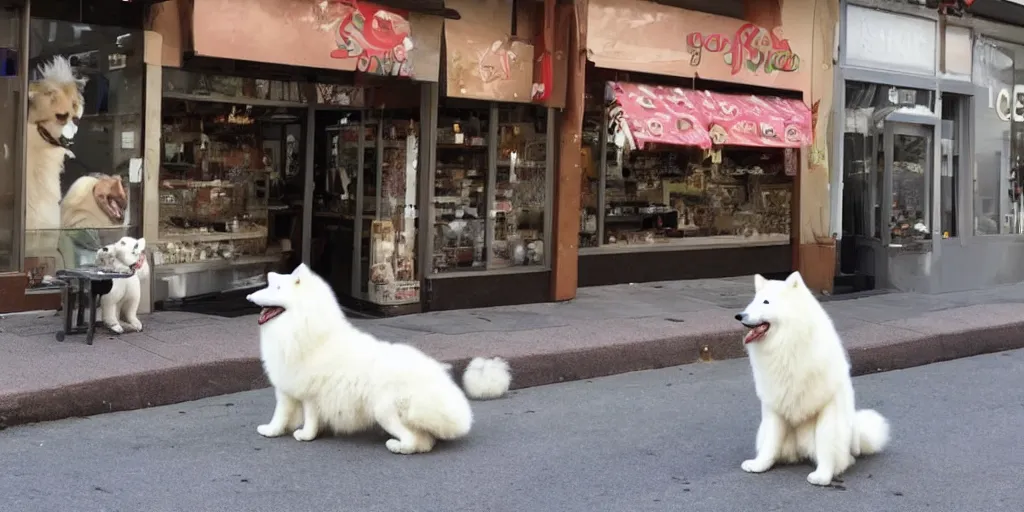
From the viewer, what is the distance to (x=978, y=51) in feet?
54.9

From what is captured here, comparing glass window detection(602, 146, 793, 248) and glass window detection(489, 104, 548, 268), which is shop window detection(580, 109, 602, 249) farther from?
glass window detection(489, 104, 548, 268)

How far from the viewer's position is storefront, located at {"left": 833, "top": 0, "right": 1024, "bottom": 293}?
14969 mm

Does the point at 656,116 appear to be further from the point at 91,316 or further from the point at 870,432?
the point at 91,316

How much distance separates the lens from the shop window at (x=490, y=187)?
11422 mm

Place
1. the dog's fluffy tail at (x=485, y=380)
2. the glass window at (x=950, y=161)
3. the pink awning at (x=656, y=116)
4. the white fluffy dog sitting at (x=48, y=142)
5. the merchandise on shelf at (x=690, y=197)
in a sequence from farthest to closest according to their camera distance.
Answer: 1. the glass window at (x=950, y=161)
2. the merchandise on shelf at (x=690, y=197)
3. the pink awning at (x=656, y=116)
4. the white fluffy dog sitting at (x=48, y=142)
5. the dog's fluffy tail at (x=485, y=380)

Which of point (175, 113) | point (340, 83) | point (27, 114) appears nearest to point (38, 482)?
point (27, 114)

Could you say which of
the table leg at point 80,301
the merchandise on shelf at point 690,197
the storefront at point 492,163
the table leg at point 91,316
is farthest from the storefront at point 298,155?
the merchandise on shelf at point 690,197

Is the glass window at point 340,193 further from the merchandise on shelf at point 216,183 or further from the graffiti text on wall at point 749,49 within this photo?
the graffiti text on wall at point 749,49

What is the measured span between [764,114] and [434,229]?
505 cm

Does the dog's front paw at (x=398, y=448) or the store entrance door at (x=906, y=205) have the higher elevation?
the store entrance door at (x=906, y=205)

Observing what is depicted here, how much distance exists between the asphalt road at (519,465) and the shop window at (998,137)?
10632mm

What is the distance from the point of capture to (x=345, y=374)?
19.3 feet

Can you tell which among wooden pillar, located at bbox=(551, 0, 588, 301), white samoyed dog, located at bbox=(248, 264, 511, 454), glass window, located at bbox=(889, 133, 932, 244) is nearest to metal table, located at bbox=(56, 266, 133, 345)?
white samoyed dog, located at bbox=(248, 264, 511, 454)

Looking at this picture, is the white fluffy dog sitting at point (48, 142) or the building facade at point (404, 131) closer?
the white fluffy dog sitting at point (48, 142)
